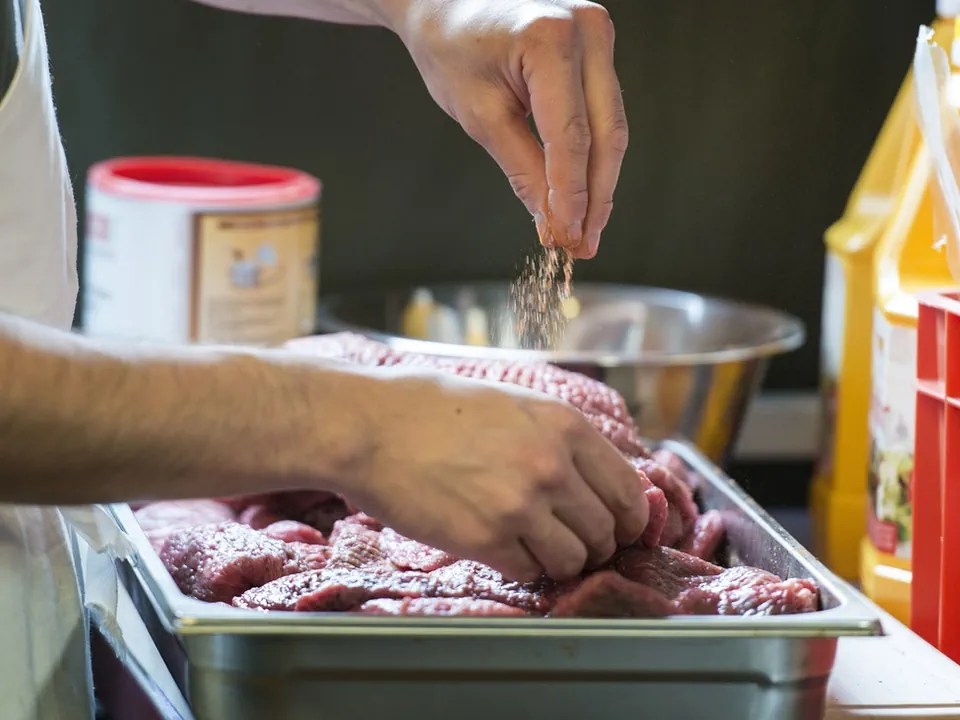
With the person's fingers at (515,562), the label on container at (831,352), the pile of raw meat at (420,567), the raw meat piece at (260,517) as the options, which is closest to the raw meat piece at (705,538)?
the pile of raw meat at (420,567)

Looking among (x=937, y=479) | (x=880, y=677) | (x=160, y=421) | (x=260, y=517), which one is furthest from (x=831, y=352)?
(x=160, y=421)

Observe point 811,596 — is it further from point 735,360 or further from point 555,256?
point 735,360

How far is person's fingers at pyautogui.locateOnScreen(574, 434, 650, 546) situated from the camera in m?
0.82

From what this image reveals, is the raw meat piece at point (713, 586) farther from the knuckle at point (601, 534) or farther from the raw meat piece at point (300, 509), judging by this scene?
the raw meat piece at point (300, 509)

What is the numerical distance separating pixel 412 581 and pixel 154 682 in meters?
0.20

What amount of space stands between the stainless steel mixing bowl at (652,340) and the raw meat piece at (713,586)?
0.42 m

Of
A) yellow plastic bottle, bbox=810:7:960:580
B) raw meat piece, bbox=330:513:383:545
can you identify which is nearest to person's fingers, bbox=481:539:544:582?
raw meat piece, bbox=330:513:383:545

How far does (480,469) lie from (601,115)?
0.30m

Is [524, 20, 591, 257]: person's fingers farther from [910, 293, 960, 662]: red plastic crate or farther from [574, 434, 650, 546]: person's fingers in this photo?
[910, 293, 960, 662]: red plastic crate

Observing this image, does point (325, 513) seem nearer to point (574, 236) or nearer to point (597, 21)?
point (574, 236)

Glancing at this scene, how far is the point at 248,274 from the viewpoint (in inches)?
63.2

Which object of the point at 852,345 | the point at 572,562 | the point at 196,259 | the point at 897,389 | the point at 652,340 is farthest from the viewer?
the point at 652,340

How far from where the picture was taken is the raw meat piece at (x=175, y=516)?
108cm

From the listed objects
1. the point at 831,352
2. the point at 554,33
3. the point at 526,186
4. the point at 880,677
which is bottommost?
the point at 880,677
